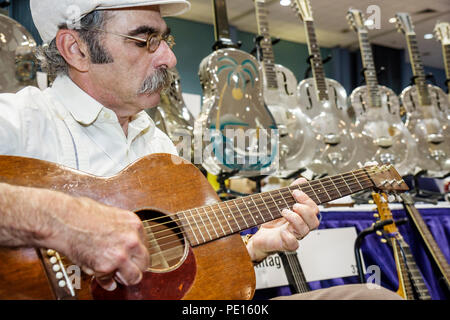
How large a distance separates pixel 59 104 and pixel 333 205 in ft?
5.04

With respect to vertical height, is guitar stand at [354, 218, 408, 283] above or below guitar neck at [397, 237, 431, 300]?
above

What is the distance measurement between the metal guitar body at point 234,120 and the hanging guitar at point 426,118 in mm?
1432

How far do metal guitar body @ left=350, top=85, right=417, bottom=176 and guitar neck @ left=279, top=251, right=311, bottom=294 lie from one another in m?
1.30

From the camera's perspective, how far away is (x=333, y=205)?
225 centimetres

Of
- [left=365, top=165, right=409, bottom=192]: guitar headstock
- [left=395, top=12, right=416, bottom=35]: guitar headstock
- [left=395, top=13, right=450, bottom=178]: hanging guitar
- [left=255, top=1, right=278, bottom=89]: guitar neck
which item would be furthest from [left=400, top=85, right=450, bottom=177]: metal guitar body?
[left=365, top=165, right=409, bottom=192]: guitar headstock

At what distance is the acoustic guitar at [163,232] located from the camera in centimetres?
79

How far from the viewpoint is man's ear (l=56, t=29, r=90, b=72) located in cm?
127

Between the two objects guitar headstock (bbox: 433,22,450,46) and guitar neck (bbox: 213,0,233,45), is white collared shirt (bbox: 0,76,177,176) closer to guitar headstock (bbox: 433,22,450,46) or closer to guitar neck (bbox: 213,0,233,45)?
guitar neck (bbox: 213,0,233,45)

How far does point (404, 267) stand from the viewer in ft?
6.35

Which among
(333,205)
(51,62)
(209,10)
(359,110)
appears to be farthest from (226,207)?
(209,10)

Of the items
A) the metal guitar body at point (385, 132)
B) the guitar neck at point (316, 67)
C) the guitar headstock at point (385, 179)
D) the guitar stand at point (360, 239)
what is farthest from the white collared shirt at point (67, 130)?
the metal guitar body at point (385, 132)

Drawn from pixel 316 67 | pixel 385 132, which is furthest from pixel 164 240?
pixel 385 132

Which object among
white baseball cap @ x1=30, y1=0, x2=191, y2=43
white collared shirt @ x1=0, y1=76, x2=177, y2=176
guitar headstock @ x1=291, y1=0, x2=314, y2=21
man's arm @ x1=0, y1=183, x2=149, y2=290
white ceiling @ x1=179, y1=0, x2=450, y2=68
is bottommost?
man's arm @ x1=0, y1=183, x2=149, y2=290

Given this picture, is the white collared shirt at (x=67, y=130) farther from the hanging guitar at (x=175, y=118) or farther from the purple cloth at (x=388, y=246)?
the purple cloth at (x=388, y=246)
